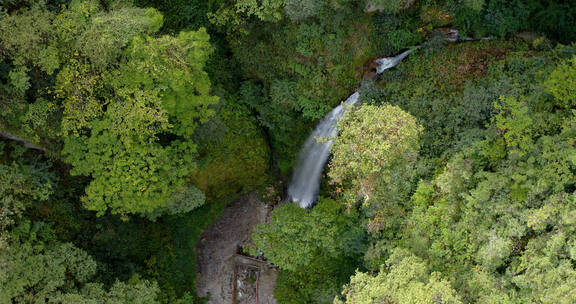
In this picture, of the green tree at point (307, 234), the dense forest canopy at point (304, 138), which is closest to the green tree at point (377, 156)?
the dense forest canopy at point (304, 138)

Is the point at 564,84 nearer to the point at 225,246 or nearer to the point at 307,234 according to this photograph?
the point at 307,234

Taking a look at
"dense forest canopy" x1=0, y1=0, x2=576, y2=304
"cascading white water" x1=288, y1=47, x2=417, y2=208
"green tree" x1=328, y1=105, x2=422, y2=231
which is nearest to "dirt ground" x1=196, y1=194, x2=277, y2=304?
"dense forest canopy" x1=0, y1=0, x2=576, y2=304

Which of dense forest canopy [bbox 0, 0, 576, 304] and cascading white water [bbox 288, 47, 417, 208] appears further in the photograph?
cascading white water [bbox 288, 47, 417, 208]

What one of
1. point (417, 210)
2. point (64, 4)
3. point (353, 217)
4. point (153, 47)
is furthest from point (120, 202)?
point (417, 210)

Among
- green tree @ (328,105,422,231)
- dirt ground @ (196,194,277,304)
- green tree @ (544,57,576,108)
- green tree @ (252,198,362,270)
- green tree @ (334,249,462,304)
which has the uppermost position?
green tree @ (544,57,576,108)

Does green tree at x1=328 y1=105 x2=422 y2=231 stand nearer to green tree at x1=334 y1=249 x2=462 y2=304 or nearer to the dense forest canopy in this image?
the dense forest canopy

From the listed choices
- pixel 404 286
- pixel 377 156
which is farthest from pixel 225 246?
pixel 377 156

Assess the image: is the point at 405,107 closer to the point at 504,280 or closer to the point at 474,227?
the point at 474,227
